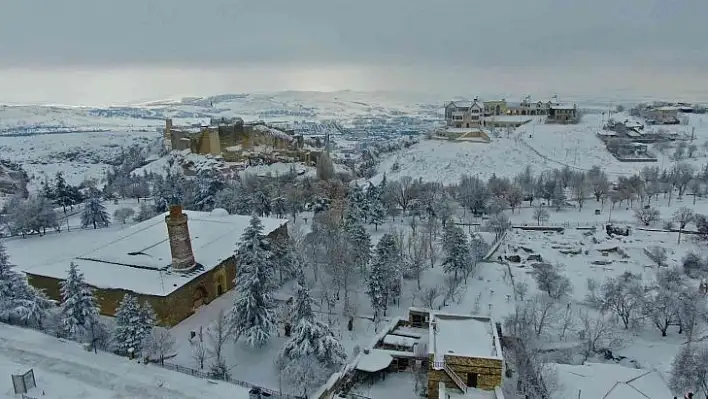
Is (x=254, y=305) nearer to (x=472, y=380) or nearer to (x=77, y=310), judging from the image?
(x=77, y=310)

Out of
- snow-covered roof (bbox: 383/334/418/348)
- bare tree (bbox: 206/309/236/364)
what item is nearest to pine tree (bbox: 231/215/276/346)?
bare tree (bbox: 206/309/236/364)

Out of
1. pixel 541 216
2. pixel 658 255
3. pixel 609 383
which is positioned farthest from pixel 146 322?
pixel 541 216

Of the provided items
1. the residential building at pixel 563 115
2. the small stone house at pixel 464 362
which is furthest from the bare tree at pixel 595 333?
the residential building at pixel 563 115

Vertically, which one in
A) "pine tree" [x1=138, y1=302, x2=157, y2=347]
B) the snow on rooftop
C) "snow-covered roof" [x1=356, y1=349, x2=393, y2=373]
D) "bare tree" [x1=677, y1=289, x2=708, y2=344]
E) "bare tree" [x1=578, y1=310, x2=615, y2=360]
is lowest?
"bare tree" [x1=578, y1=310, x2=615, y2=360]

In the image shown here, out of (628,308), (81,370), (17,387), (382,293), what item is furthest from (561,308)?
(17,387)

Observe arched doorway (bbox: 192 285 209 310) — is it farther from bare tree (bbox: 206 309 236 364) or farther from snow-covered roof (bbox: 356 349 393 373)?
snow-covered roof (bbox: 356 349 393 373)

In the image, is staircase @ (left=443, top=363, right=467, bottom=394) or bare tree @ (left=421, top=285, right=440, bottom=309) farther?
bare tree @ (left=421, top=285, right=440, bottom=309)
